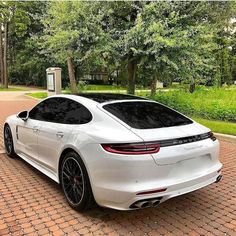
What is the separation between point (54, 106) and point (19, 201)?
1494mm

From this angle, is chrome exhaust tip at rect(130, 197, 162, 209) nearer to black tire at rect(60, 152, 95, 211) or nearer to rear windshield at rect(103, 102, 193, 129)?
black tire at rect(60, 152, 95, 211)

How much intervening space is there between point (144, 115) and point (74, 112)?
3.18 ft

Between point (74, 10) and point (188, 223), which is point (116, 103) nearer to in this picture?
point (188, 223)

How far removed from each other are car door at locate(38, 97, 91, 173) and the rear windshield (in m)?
0.42

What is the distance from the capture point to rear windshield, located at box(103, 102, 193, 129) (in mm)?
3691

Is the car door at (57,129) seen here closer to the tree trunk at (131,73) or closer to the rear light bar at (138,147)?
the rear light bar at (138,147)

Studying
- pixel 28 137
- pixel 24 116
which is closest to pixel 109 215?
pixel 28 137

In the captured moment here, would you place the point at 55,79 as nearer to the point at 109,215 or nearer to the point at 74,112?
the point at 74,112

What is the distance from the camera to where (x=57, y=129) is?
13.7 ft

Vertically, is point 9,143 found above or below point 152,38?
below

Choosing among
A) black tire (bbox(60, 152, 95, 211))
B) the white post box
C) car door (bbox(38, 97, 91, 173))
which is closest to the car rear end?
black tire (bbox(60, 152, 95, 211))

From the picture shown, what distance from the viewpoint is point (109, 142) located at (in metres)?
3.32

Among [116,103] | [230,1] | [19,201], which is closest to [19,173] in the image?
[19,201]

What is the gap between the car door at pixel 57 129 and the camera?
402cm
